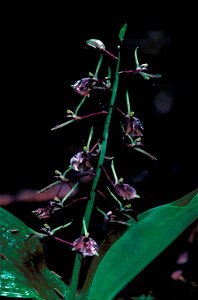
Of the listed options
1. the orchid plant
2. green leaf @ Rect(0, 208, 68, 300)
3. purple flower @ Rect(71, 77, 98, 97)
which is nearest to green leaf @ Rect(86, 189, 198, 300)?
the orchid plant

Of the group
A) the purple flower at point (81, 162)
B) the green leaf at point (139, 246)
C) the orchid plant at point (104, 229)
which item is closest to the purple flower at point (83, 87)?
the orchid plant at point (104, 229)

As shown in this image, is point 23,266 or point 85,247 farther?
point 23,266

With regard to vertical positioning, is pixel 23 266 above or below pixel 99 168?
below

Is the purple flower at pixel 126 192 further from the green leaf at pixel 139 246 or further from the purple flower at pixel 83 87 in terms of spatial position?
the purple flower at pixel 83 87

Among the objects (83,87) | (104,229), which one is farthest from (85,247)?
(83,87)

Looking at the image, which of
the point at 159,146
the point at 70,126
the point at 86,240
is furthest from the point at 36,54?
the point at 86,240

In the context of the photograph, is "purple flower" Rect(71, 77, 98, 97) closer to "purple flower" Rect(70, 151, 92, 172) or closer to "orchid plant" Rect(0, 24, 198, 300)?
"orchid plant" Rect(0, 24, 198, 300)

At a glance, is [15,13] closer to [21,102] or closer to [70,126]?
[21,102]

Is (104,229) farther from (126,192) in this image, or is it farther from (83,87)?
(83,87)
